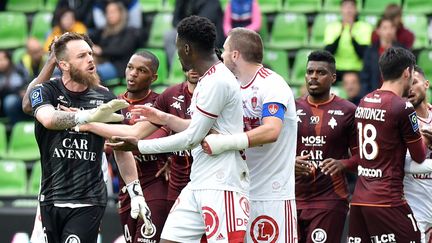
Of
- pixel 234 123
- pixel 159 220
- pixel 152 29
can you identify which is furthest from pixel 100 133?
pixel 152 29

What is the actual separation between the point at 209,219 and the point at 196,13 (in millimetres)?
8809

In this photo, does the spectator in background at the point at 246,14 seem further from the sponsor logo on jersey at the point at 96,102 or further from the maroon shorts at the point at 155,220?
the sponsor logo on jersey at the point at 96,102

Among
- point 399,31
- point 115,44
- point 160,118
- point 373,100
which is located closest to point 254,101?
→ point 160,118

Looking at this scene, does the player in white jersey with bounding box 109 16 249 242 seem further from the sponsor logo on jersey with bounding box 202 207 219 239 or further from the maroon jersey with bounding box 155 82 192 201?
the maroon jersey with bounding box 155 82 192 201

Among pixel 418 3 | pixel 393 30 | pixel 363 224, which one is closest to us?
pixel 363 224

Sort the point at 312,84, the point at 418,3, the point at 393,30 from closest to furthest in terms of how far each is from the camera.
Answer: the point at 312,84, the point at 393,30, the point at 418,3

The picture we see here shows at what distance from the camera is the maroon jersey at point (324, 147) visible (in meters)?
11.5

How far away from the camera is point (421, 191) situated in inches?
448

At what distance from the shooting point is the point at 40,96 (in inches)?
396

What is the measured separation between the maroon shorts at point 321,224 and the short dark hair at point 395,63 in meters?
1.62

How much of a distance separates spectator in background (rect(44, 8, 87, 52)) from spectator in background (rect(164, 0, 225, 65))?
1499mm

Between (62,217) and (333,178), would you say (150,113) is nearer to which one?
(62,217)

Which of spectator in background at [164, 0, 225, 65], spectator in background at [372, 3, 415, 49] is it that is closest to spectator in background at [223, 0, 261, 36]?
spectator in background at [164, 0, 225, 65]

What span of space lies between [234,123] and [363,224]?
6.91 feet
